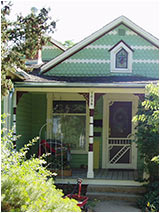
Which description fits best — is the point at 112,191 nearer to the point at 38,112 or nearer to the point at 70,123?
the point at 70,123

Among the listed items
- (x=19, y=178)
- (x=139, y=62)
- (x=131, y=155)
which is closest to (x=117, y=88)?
(x=139, y=62)

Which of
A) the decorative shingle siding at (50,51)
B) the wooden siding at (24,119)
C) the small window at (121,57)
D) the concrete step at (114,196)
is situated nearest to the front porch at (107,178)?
the concrete step at (114,196)

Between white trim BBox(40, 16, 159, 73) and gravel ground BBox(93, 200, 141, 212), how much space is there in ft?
15.8

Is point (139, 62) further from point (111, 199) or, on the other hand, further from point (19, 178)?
point (19, 178)

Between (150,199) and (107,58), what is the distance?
485cm

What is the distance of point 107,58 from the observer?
34.7 feet

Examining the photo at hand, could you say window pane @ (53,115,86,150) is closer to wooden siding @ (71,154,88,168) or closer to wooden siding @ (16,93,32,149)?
wooden siding @ (71,154,88,168)

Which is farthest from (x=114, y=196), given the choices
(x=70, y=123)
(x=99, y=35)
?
(x=99, y=35)

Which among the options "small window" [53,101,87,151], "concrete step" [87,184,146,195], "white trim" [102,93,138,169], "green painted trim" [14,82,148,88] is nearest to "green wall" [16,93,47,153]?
"small window" [53,101,87,151]

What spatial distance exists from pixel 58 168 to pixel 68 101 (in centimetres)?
250

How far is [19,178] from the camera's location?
13.4ft

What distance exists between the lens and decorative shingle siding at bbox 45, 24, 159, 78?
415 inches

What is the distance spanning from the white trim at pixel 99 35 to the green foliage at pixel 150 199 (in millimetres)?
4740

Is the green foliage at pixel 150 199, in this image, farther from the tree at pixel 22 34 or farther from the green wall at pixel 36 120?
the tree at pixel 22 34
